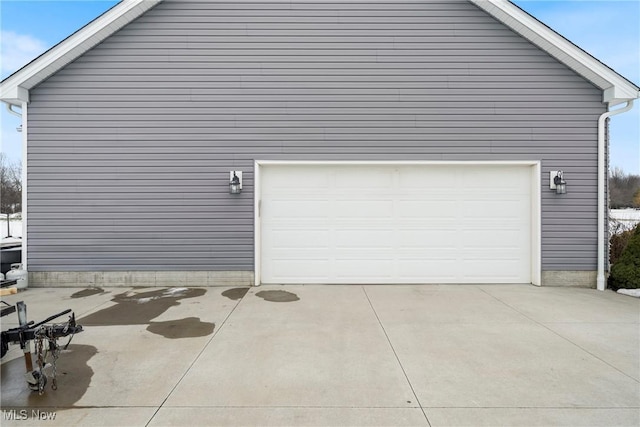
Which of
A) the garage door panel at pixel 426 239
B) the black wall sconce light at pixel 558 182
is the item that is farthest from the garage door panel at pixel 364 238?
the black wall sconce light at pixel 558 182

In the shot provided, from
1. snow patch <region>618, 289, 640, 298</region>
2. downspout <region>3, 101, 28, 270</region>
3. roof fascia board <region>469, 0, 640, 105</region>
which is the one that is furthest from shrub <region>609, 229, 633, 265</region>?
downspout <region>3, 101, 28, 270</region>

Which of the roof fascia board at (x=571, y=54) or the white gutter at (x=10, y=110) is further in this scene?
the white gutter at (x=10, y=110)

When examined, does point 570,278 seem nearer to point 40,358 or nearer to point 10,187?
point 40,358

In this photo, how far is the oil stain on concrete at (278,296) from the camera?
516 cm

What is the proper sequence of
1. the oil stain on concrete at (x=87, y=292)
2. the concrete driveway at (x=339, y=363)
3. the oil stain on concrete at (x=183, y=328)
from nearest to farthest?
the concrete driveway at (x=339, y=363) < the oil stain on concrete at (x=183, y=328) < the oil stain on concrete at (x=87, y=292)

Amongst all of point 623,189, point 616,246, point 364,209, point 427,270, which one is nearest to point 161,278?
point 364,209

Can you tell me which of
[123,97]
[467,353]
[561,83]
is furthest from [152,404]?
[561,83]

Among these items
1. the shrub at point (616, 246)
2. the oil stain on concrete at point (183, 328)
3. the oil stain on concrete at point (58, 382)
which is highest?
the shrub at point (616, 246)

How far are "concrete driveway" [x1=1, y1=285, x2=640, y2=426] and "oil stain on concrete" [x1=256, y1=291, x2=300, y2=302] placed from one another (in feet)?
0.42

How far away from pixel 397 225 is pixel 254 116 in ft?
11.1

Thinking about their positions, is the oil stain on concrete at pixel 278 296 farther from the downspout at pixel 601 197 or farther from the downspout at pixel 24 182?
the downspout at pixel 601 197

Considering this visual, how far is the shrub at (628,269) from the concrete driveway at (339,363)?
0.70 m

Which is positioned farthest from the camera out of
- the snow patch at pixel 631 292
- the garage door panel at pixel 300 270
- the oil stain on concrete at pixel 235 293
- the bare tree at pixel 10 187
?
the bare tree at pixel 10 187

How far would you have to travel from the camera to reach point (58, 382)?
9.00 feet
